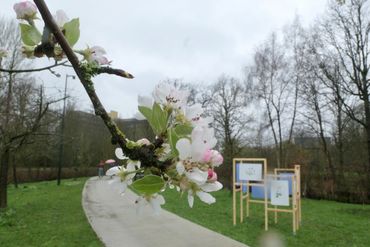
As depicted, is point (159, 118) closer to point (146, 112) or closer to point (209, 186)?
point (146, 112)

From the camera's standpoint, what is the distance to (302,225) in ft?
37.3

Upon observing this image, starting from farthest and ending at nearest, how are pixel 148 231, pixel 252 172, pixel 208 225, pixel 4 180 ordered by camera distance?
pixel 4 180
pixel 252 172
pixel 208 225
pixel 148 231

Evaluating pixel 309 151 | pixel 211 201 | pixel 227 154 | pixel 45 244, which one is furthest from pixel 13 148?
pixel 309 151

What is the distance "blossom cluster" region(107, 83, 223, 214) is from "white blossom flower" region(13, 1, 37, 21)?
13.3 inches

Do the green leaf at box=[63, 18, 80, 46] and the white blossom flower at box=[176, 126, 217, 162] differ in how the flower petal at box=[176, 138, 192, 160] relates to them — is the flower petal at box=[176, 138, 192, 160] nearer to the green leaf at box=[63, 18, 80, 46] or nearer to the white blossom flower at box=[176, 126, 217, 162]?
the white blossom flower at box=[176, 126, 217, 162]

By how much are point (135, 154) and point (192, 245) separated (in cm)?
782

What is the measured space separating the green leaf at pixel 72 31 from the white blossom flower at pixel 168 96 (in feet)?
0.82

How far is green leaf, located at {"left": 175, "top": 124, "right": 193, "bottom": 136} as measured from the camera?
2.30ft

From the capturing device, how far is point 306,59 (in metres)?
23.2

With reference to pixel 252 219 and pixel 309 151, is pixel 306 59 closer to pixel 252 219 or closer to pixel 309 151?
pixel 309 151

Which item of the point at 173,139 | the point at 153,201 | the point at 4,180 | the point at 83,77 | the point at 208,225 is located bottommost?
the point at 208,225

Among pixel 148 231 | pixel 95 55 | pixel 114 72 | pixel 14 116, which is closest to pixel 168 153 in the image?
pixel 114 72

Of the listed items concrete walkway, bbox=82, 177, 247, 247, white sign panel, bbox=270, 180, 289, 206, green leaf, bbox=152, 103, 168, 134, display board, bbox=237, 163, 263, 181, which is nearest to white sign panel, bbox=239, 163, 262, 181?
display board, bbox=237, 163, 263, 181

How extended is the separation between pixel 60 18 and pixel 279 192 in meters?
10.2
